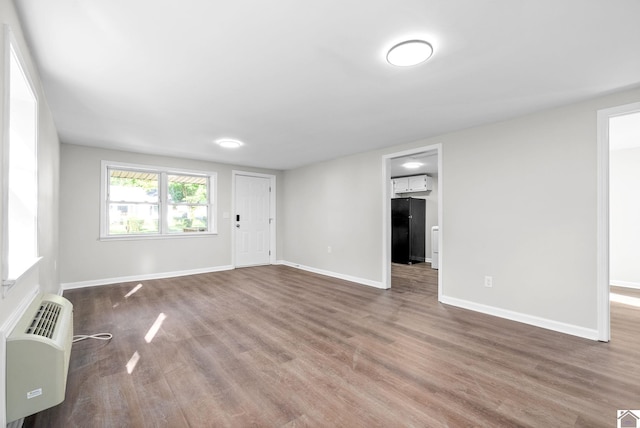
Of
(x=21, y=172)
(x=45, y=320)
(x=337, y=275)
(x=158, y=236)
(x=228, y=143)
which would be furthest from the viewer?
(x=337, y=275)

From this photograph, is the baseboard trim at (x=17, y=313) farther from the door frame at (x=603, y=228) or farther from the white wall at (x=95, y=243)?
the door frame at (x=603, y=228)

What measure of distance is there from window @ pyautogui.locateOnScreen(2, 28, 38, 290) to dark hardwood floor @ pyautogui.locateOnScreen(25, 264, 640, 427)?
0.98 m

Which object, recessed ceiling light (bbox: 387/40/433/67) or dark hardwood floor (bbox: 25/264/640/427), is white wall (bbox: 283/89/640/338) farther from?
recessed ceiling light (bbox: 387/40/433/67)

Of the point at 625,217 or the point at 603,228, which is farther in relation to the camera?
the point at 625,217

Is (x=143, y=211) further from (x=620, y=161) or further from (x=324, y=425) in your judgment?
(x=620, y=161)

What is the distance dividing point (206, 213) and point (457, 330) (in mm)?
5040

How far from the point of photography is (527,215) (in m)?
3.15

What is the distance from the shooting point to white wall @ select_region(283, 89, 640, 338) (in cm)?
279

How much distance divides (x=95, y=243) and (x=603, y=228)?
22.2 feet

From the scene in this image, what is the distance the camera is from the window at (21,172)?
5.73 ft

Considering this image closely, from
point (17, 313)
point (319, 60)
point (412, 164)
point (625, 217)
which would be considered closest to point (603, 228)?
point (319, 60)

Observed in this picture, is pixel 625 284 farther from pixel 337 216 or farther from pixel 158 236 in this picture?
pixel 158 236

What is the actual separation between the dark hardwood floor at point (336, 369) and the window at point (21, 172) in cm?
98

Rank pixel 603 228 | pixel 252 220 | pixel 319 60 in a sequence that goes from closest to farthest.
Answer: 1. pixel 319 60
2. pixel 603 228
3. pixel 252 220
